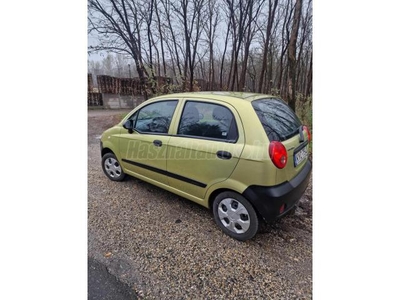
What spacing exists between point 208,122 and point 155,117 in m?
0.71

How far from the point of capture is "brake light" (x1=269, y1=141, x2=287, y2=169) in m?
1.35

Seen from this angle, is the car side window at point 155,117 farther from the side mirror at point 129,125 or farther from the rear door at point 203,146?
the rear door at point 203,146

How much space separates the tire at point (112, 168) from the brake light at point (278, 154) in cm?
196

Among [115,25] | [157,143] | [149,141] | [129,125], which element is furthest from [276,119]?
[115,25]

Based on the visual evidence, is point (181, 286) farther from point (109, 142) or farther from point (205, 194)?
point (109, 142)

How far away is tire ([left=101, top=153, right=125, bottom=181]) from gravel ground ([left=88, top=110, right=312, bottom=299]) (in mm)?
412

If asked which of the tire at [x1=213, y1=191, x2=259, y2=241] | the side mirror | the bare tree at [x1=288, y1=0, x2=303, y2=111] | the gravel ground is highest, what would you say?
the bare tree at [x1=288, y1=0, x2=303, y2=111]

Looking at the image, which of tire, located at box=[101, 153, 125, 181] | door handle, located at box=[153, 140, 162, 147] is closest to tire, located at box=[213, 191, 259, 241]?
door handle, located at box=[153, 140, 162, 147]

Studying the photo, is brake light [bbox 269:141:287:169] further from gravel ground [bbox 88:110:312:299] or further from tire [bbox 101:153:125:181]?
tire [bbox 101:153:125:181]

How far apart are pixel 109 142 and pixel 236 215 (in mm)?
1876

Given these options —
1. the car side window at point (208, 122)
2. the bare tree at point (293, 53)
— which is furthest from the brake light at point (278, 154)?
the bare tree at point (293, 53)

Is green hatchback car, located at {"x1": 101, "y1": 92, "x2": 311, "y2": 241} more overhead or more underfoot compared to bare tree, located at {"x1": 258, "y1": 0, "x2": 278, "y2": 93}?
more underfoot

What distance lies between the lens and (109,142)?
2.53m

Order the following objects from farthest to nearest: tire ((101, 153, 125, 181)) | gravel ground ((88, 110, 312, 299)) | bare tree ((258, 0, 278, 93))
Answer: tire ((101, 153, 125, 181)) → bare tree ((258, 0, 278, 93)) → gravel ground ((88, 110, 312, 299))
